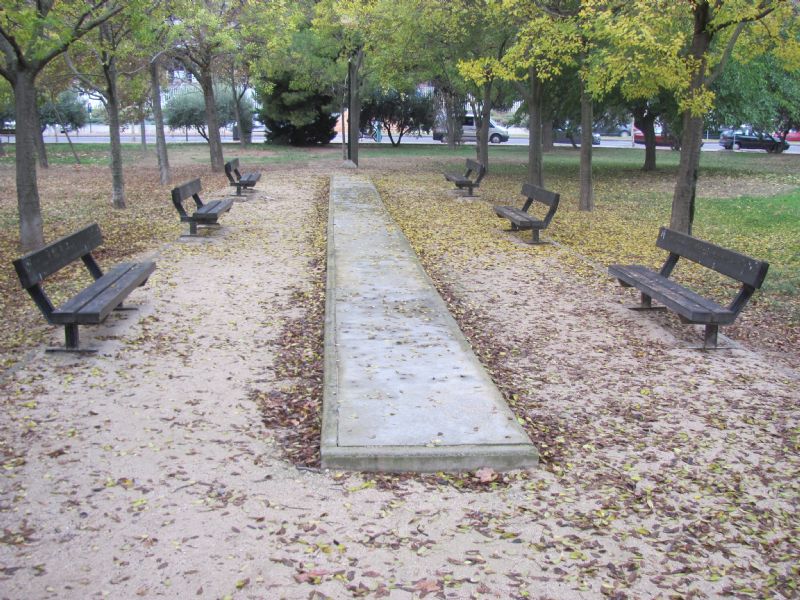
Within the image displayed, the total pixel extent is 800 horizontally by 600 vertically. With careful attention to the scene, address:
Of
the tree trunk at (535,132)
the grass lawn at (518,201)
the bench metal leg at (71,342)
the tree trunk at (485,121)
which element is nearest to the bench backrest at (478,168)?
the grass lawn at (518,201)

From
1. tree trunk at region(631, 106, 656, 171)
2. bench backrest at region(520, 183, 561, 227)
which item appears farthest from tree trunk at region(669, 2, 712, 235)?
tree trunk at region(631, 106, 656, 171)

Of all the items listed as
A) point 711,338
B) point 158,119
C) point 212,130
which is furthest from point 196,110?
point 711,338

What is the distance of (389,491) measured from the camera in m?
4.10

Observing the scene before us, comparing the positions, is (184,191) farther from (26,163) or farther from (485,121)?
(485,121)

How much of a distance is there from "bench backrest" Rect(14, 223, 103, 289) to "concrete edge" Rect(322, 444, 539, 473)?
2954mm

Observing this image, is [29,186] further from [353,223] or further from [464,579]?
[464,579]

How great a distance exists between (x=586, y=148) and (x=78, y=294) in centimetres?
1077

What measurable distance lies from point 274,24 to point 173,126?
2160cm

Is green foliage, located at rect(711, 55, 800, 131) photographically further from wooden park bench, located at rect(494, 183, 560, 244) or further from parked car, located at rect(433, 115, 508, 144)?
parked car, located at rect(433, 115, 508, 144)

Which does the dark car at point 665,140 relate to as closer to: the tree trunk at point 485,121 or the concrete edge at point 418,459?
the tree trunk at point 485,121

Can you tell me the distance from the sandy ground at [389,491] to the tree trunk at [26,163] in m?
4.16

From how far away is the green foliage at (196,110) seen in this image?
39625mm

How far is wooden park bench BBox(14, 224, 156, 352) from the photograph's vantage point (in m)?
5.92

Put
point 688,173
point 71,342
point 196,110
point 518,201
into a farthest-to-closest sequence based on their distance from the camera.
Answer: point 196,110 → point 518,201 → point 688,173 → point 71,342
